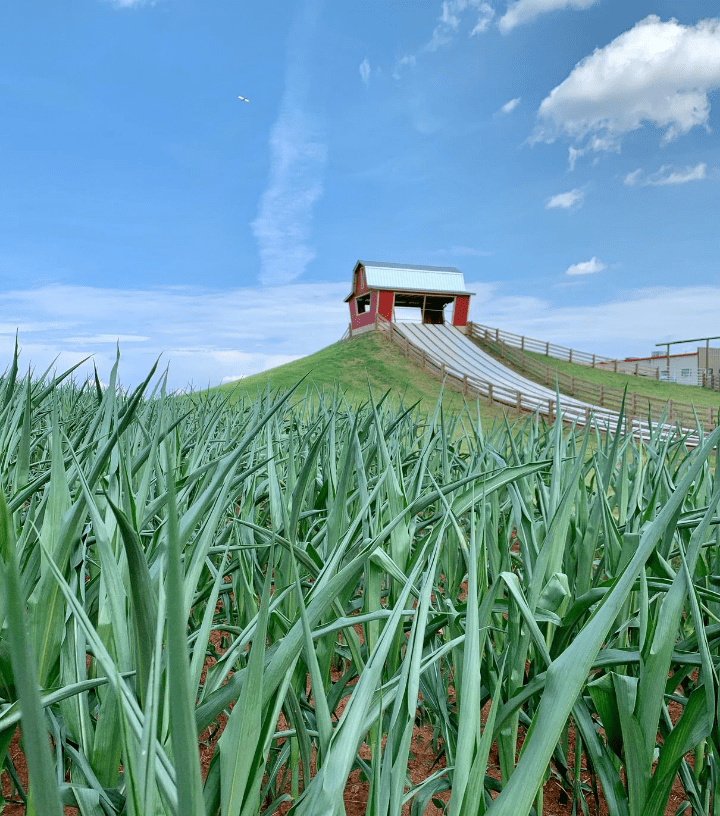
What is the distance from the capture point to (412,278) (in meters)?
25.4

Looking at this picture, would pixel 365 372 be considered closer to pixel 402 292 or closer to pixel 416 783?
pixel 402 292

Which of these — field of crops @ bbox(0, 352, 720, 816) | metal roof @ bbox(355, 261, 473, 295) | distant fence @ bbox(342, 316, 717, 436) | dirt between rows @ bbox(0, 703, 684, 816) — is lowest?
dirt between rows @ bbox(0, 703, 684, 816)

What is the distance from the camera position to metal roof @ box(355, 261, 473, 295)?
2473 centimetres

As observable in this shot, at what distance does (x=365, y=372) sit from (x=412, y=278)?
7506 millimetres

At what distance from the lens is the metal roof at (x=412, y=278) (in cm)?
2473

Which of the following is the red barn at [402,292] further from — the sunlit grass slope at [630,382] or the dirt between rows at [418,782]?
the dirt between rows at [418,782]

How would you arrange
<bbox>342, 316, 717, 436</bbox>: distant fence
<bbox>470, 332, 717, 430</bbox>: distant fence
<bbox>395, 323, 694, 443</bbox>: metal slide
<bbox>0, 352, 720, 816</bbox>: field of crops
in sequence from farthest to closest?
<bbox>395, 323, 694, 443</bbox>: metal slide, <bbox>470, 332, 717, 430</bbox>: distant fence, <bbox>342, 316, 717, 436</bbox>: distant fence, <bbox>0, 352, 720, 816</bbox>: field of crops

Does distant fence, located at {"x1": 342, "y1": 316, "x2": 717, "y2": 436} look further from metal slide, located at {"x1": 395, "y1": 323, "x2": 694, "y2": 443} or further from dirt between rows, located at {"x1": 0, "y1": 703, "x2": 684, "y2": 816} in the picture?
dirt between rows, located at {"x1": 0, "y1": 703, "x2": 684, "y2": 816}

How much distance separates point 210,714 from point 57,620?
0.40m

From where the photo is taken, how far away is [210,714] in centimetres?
69

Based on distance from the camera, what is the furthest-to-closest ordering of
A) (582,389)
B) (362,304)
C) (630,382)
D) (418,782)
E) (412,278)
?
(362,304)
(412,278)
(630,382)
(582,389)
(418,782)

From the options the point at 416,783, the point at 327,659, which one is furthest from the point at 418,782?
the point at 327,659

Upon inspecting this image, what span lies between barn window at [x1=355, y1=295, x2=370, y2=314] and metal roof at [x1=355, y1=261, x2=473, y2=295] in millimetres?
1612

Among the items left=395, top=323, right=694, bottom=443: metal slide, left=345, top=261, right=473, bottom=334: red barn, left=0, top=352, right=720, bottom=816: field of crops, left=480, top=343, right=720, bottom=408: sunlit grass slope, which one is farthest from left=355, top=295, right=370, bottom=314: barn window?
left=0, top=352, right=720, bottom=816: field of crops
